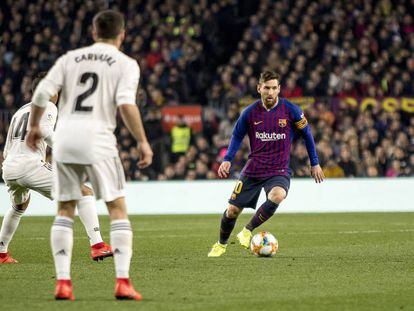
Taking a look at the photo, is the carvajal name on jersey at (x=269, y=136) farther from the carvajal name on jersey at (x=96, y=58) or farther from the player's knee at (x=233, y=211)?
the carvajal name on jersey at (x=96, y=58)

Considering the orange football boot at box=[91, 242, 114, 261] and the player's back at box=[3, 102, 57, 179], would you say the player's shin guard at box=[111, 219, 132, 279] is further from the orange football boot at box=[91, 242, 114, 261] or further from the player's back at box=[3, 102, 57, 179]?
the player's back at box=[3, 102, 57, 179]

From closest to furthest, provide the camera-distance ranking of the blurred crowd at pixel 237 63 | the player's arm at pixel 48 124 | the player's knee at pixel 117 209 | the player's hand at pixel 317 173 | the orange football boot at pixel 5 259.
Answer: the player's knee at pixel 117 209 → the player's arm at pixel 48 124 → the orange football boot at pixel 5 259 → the player's hand at pixel 317 173 → the blurred crowd at pixel 237 63

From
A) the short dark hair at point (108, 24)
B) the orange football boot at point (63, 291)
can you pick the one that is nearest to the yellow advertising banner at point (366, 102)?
the short dark hair at point (108, 24)

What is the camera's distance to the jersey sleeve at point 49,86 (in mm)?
7414

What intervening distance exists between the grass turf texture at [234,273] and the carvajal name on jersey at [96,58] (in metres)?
1.81

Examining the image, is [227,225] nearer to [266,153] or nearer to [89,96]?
[266,153]

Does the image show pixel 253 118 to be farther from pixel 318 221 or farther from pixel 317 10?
pixel 317 10

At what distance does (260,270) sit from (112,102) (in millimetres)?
3049

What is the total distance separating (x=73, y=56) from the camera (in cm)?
754

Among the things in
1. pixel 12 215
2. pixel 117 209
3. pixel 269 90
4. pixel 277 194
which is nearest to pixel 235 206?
pixel 277 194

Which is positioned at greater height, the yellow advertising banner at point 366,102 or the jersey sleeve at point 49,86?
the jersey sleeve at point 49,86

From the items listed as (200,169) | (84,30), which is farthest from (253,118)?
(84,30)

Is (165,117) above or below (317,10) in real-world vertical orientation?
below

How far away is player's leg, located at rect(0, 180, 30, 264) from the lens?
35.9 feet
